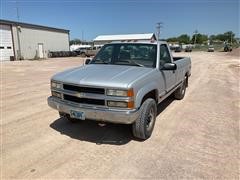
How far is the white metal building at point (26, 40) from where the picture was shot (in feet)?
98.8

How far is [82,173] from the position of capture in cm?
314

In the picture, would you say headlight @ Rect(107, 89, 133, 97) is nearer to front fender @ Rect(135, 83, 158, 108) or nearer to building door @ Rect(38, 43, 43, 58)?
front fender @ Rect(135, 83, 158, 108)

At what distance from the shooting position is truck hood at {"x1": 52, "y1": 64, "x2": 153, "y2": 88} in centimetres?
365

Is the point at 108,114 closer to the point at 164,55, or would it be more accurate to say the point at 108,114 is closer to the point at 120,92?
the point at 120,92

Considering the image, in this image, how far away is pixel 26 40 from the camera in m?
33.5

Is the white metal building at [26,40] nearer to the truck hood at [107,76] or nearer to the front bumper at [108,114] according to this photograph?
the truck hood at [107,76]

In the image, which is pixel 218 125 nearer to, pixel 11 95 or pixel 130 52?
pixel 130 52

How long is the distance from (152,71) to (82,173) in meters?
2.32

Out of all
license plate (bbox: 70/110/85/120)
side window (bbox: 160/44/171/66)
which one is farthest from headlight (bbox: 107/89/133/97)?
side window (bbox: 160/44/171/66)

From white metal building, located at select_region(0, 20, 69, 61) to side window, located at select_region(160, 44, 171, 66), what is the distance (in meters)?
29.4

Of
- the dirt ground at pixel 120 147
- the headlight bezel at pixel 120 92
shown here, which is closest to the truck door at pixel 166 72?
the dirt ground at pixel 120 147

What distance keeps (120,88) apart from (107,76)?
49 cm

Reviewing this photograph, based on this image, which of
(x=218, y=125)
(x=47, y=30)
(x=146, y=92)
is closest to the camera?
(x=146, y=92)

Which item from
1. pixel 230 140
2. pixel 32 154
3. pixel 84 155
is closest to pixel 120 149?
pixel 84 155
